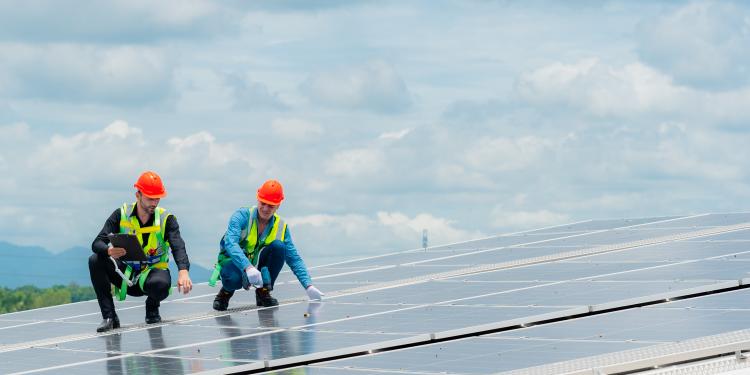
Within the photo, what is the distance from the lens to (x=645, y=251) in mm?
20703

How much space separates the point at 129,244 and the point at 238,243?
5.97 ft

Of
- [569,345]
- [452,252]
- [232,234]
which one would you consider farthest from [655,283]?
[452,252]

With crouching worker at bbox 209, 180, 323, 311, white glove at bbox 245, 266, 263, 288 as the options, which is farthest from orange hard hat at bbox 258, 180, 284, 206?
white glove at bbox 245, 266, 263, 288

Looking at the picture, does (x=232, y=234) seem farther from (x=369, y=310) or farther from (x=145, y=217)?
Answer: (x=369, y=310)

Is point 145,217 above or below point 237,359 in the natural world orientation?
above

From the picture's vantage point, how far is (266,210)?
17516mm

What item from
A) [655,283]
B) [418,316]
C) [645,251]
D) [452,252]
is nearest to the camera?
[418,316]

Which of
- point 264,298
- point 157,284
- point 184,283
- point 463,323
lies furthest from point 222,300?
point 463,323

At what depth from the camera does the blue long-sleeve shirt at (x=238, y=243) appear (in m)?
17.4

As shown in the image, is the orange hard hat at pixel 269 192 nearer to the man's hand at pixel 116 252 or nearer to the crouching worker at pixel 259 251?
the crouching worker at pixel 259 251

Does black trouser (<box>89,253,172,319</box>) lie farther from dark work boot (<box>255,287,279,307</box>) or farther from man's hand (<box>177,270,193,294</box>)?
dark work boot (<box>255,287,279,307</box>)

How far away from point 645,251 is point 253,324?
292 inches

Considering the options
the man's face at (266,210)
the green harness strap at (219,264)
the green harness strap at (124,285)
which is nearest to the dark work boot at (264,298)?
the green harness strap at (219,264)

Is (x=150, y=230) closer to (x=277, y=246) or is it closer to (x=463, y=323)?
(x=277, y=246)
